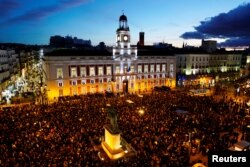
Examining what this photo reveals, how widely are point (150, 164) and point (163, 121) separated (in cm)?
998

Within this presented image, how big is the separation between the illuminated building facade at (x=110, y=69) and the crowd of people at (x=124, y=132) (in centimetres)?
1179

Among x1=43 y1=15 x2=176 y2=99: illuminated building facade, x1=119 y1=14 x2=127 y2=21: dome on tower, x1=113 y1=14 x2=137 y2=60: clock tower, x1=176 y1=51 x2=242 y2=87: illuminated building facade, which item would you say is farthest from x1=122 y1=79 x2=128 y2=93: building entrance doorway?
x1=176 y1=51 x2=242 y2=87: illuminated building facade

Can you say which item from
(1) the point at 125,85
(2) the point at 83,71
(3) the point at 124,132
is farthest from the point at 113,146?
(1) the point at 125,85

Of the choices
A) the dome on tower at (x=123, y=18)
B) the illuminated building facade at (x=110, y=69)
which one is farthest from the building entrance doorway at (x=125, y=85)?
the dome on tower at (x=123, y=18)

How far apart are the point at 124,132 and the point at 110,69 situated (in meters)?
28.1

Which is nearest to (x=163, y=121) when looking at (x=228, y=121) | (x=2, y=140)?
(x=228, y=121)

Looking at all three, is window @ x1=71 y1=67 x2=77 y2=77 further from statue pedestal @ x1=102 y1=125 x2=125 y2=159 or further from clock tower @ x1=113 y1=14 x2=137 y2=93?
statue pedestal @ x1=102 y1=125 x2=125 y2=159

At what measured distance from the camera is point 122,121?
25.4 m

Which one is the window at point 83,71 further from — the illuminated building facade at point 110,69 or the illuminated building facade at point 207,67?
the illuminated building facade at point 207,67

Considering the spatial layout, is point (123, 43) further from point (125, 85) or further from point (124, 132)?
point (124, 132)

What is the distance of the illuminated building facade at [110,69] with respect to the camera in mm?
43750

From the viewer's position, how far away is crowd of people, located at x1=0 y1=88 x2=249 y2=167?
1656 cm

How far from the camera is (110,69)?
4894 cm

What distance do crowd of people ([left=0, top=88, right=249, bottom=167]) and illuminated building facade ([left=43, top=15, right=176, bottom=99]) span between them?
11793mm
